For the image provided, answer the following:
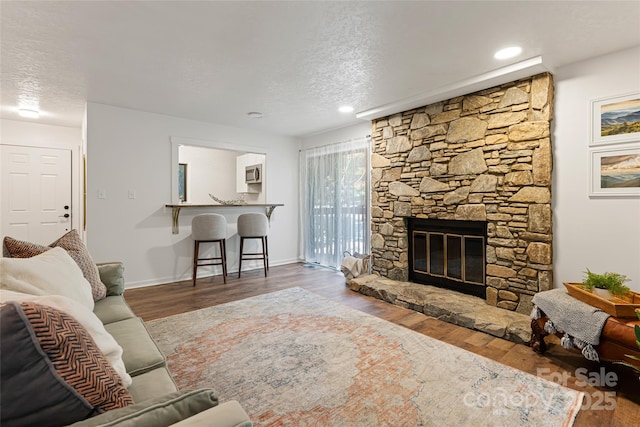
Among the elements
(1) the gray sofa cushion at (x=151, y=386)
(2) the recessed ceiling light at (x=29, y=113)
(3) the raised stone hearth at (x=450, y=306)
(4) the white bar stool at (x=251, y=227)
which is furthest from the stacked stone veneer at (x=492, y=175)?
(2) the recessed ceiling light at (x=29, y=113)

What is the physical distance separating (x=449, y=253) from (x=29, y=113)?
5.64 meters

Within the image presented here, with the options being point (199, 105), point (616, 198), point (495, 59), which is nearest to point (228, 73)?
point (199, 105)

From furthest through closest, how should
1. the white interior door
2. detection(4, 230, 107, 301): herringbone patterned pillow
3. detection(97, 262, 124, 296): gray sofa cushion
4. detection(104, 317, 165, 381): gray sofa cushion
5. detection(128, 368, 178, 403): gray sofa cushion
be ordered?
the white interior door < detection(97, 262, 124, 296): gray sofa cushion < detection(4, 230, 107, 301): herringbone patterned pillow < detection(104, 317, 165, 381): gray sofa cushion < detection(128, 368, 178, 403): gray sofa cushion

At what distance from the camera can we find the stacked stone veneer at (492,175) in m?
2.78

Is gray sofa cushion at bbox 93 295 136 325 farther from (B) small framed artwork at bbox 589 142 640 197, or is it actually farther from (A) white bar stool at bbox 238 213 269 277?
(B) small framed artwork at bbox 589 142 640 197

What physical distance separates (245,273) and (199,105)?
250cm

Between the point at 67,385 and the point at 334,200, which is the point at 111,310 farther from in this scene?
the point at 334,200

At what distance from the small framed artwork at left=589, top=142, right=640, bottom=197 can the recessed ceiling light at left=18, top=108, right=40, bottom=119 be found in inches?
243

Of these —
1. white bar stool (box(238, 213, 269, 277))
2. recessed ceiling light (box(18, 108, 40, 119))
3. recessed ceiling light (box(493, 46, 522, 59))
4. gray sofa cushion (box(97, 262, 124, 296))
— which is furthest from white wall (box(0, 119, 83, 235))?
recessed ceiling light (box(493, 46, 522, 59))

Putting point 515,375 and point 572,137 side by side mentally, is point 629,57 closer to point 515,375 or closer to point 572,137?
point 572,137

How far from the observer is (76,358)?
28.4 inches

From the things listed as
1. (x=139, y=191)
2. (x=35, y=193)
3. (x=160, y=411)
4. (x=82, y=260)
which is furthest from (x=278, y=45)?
(x=35, y=193)

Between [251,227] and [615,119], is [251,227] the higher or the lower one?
the lower one

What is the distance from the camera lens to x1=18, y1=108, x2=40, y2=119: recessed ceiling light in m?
3.99
